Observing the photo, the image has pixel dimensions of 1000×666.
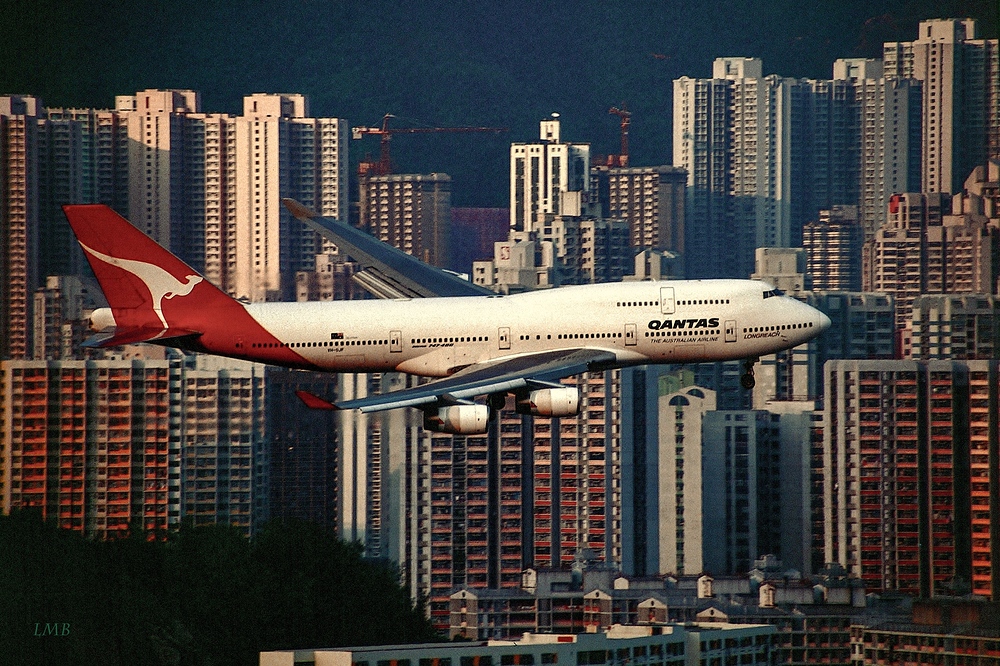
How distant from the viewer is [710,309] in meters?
56.3

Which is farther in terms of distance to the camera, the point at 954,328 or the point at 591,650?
the point at 954,328

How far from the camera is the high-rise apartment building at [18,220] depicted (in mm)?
152750

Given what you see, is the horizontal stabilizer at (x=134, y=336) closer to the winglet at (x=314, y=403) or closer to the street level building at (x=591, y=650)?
the winglet at (x=314, y=403)

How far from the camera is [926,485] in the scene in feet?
492

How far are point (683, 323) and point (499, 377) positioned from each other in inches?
324

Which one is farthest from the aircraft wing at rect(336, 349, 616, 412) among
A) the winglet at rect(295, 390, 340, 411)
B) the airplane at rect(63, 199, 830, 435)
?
the winglet at rect(295, 390, 340, 411)

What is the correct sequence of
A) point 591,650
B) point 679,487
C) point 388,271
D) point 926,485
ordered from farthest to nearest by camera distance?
point 679,487, point 926,485, point 591,650, point 388,271

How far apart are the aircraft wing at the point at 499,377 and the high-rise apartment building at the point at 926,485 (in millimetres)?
99915

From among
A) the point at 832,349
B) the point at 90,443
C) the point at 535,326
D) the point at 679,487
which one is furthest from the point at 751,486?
the point at 535,326

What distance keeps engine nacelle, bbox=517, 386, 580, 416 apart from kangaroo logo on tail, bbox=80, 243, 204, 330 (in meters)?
14.8

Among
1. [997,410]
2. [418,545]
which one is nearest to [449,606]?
[418,545]

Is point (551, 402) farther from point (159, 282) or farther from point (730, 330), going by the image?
point (159, 282)

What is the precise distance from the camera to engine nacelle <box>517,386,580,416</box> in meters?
52.1

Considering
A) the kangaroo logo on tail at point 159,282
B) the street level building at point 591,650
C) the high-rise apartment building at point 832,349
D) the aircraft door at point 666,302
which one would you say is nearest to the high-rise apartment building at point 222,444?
the street level building at point 591,650
